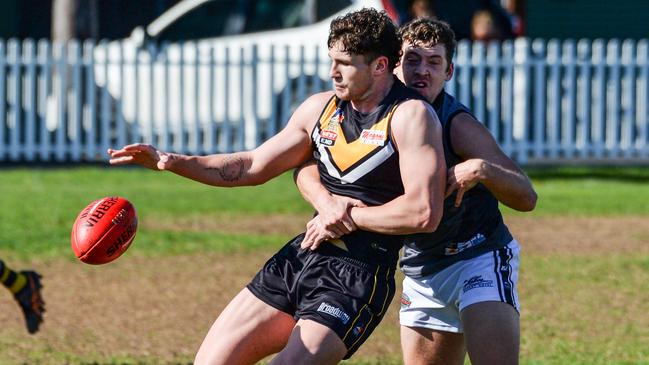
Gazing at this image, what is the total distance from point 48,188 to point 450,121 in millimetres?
11009

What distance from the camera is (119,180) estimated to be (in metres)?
16.7

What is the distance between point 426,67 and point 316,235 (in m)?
0.91

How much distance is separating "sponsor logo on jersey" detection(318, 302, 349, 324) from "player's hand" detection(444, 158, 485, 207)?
2.14 ft

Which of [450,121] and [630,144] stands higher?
[450,121]

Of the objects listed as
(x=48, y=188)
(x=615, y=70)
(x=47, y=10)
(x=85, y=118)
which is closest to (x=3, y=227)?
(x=48, y=188)

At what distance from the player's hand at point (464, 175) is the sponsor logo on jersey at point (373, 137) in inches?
12.4

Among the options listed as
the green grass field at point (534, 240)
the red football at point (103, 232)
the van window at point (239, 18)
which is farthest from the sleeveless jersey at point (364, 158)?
the van window at point (239, 18)

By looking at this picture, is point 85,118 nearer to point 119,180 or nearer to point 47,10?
point 119,180

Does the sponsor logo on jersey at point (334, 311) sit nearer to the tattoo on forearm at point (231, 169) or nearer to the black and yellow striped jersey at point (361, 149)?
the black and yellow striped jersey at point (361, 149)

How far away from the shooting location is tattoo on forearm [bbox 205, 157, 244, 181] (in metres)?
5.91

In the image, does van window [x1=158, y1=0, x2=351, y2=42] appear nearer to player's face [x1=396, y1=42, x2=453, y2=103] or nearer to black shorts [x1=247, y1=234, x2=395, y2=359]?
player's face [x1=396, y1=42, x2=453, y2=103]

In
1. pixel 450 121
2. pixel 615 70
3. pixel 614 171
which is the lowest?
pixel 614 171

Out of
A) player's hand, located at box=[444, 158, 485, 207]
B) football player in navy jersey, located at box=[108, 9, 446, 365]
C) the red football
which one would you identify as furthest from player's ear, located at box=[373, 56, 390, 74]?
the red football

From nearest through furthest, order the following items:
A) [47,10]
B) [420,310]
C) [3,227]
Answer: [420,310]
[3,227]
[47,10]
